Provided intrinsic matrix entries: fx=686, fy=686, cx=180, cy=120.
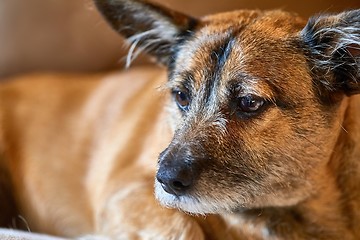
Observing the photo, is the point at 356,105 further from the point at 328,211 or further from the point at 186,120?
the point at 186,120

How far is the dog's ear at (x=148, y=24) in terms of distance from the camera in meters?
1.78

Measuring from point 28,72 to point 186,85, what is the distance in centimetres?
98

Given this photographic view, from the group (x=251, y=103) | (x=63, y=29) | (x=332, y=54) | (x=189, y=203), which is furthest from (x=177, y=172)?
(x=63, y=29)

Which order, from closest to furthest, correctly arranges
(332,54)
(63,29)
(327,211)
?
(332,54), (327,211), (63,29)

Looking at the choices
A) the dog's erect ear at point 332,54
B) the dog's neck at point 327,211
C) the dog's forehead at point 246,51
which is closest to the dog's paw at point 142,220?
the dog's neck at point 327,211

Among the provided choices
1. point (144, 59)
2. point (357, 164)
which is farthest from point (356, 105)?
point (144, 59)

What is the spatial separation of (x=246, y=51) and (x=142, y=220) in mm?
530

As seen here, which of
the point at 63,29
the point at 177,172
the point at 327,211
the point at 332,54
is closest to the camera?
the point at 177,172

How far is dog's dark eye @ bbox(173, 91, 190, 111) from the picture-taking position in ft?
5.48

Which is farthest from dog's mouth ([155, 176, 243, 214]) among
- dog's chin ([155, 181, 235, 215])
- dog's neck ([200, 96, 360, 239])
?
dog's neck ([200, 96, 360, 239])

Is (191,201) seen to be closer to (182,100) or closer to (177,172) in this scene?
(177,172)

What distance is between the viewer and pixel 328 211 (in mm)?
1745

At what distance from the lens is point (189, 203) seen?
155 cm

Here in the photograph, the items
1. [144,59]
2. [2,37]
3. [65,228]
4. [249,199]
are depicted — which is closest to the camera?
[249,199]
